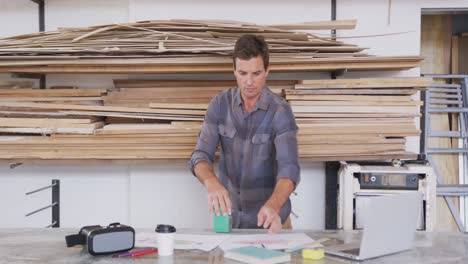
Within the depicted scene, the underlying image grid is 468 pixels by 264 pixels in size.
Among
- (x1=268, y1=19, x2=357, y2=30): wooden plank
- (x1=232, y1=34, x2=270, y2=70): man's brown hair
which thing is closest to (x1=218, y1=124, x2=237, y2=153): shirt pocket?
(x1=232, y1=34, x2=270, y2=70): man's brown hair

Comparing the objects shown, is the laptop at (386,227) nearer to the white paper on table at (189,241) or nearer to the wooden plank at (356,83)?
the white paper on table at (189,241)

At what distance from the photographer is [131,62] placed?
285cm

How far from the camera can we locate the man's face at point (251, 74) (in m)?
2.33

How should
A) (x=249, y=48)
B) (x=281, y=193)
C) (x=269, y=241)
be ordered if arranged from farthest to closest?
1. (x=249, y=48)
2. (x=281, y=193)
3. (x=269, y=241)

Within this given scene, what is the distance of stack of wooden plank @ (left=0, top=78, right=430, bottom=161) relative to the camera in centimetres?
293

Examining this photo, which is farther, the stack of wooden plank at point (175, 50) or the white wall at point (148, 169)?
the white wall at point (148, 169)

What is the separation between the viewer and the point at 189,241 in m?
1.89

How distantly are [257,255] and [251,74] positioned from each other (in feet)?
3.03

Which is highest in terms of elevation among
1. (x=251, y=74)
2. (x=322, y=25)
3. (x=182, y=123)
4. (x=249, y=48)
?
(x=322, y=25)

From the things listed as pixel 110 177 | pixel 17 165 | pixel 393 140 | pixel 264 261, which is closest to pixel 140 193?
pixel 110 177

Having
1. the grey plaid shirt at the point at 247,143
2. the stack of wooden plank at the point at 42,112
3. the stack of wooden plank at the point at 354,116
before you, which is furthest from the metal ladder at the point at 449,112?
the stack of wooden plank at the point at 42,112

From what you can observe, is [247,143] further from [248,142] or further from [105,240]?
[105,240]

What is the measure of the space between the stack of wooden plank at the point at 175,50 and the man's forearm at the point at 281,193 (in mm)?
782

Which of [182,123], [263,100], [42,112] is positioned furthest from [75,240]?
[42,112]
